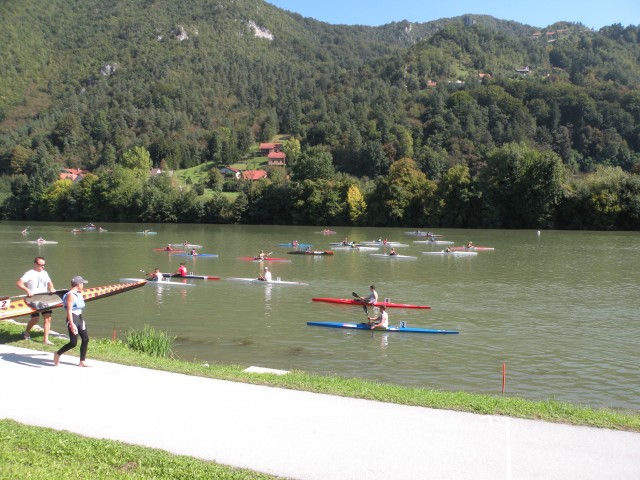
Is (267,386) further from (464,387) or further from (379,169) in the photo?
(379,169)

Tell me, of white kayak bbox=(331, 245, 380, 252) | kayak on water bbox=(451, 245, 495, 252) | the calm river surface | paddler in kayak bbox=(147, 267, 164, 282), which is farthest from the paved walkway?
white kayak bbox=(331, 245, 380, 252)

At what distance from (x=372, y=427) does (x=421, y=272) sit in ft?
99.1

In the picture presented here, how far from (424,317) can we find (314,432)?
15.5 metres

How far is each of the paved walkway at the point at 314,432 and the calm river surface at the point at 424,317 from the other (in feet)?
17.1

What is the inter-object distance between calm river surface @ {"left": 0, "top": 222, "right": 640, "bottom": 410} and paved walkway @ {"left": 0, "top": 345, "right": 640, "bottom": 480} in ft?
17.1

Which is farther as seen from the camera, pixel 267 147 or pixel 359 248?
pixel 267 147

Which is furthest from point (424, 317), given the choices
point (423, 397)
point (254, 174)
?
point (254, 174)

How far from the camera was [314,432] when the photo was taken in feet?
25.6

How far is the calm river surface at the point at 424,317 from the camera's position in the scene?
15054 millimetres

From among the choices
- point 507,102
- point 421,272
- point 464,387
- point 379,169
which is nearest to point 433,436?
point 464,387

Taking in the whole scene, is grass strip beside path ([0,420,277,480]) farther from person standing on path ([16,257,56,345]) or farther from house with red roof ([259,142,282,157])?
house with red roof ([259,142,282,157])

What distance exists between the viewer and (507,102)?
15088cm

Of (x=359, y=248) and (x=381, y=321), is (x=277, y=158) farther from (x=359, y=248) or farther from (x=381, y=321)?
(x=381, y=321)

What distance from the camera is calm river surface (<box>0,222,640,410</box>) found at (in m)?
15.1
